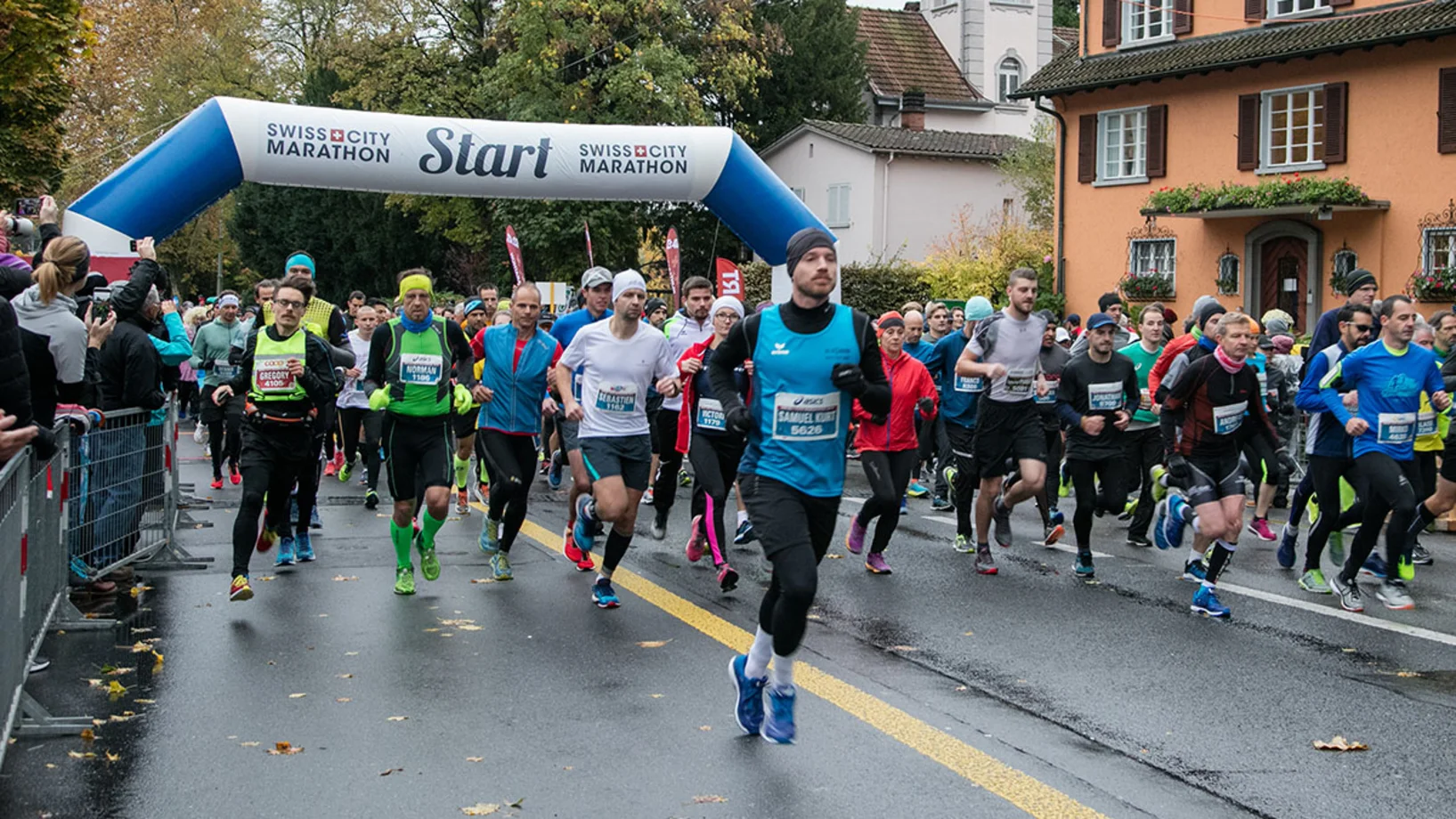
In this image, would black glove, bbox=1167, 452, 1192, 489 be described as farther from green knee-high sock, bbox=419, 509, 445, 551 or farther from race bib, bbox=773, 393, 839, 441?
green knee-high sock, bbox=419, 509, 445, 551

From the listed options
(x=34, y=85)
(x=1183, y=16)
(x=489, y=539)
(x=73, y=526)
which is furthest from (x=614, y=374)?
(x=1183, y=16)

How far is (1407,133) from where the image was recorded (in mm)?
27469

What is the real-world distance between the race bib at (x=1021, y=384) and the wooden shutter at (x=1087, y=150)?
80.5 feet

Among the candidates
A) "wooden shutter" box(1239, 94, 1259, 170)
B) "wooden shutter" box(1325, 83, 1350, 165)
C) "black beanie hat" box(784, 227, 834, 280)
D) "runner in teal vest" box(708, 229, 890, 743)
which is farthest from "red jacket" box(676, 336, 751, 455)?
"wooden shutter" box(1239, 94, 1259, 170)

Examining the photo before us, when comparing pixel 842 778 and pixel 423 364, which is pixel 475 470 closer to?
pixel 423 364

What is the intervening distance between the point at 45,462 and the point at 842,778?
165 inches

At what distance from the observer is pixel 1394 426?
941cm

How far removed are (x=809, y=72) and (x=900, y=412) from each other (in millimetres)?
38642

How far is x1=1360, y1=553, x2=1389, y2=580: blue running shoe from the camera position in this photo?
10.5 metres

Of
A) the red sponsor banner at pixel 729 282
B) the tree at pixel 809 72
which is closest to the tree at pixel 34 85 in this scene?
the red sponsor banner at pixel 729 282

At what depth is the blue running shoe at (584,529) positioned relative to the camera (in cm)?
980

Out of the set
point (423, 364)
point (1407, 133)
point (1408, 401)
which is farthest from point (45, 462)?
point (1407, 133)

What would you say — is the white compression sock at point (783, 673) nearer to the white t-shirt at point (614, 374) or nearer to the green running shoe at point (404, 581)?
the white t-shirt at point (614, 374)

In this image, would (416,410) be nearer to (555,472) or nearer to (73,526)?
(73,526)
